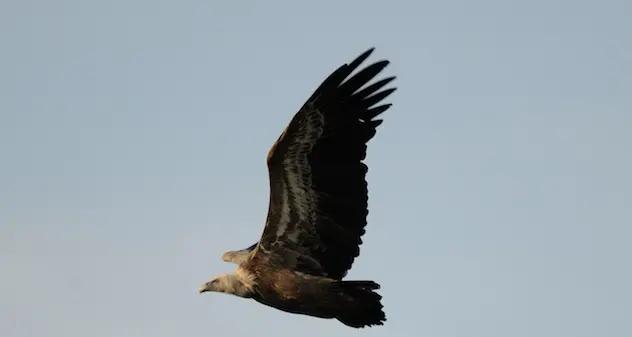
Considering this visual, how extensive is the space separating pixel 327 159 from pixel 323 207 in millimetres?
780

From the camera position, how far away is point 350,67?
89.6 ft

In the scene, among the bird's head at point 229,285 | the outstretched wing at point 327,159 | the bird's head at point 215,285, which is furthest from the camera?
the bird's head at point 215,285

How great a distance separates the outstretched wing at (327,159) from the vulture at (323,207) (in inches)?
0.6

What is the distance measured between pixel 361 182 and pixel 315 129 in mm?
1100

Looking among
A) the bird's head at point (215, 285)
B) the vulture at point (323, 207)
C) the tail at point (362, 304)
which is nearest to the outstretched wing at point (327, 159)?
the vulture at point (323, 207)

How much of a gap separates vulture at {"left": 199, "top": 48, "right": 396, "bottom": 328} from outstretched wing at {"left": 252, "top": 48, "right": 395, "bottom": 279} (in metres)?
0.02

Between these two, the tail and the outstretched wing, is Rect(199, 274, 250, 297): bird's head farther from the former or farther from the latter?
the tail

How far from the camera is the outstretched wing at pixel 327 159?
27453 mm

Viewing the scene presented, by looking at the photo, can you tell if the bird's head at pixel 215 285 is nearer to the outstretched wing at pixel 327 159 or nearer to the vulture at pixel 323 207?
the vulture at pixel 323 207

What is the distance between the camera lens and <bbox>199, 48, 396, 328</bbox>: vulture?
2750cm

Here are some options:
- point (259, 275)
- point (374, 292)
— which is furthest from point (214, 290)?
point (374, 292)

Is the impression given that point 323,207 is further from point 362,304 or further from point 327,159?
point 362,304

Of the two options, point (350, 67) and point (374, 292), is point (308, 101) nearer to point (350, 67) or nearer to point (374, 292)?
point (350, 67)

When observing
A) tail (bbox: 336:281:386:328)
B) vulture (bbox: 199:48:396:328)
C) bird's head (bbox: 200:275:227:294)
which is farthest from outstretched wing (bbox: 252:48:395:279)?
bird's head (bbox: 200:275:227:294)
